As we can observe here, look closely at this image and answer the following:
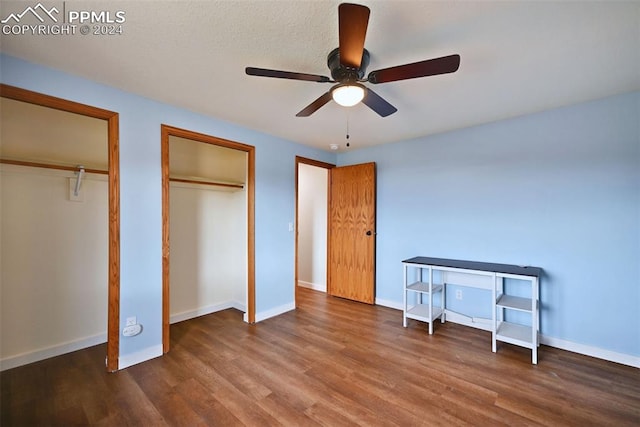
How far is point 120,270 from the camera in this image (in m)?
2.27

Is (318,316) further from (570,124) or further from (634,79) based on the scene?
(634,79)

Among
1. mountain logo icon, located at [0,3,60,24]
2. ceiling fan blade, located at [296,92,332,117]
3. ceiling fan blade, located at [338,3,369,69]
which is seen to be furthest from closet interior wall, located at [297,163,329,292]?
mountain logo icon, located at [0,3,60,24]

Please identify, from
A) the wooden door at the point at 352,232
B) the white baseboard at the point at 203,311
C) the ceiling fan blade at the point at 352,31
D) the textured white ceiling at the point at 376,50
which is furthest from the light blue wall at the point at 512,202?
the ceiling fan blade at the point at 352,31

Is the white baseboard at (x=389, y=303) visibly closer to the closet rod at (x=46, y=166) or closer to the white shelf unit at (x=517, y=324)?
the white shelf unit at (x=517, y=324)

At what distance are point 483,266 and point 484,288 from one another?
0.32m

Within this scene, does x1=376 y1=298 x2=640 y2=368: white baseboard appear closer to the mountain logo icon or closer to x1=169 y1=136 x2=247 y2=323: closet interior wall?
x1=169 y1=136 x2=247 y2=323: closet interior wall

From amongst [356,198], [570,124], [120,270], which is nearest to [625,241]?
[570,124]

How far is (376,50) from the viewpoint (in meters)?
1.73

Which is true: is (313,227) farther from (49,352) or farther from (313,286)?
(49,352)

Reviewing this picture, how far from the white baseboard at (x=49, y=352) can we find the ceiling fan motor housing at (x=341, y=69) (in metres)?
3.25

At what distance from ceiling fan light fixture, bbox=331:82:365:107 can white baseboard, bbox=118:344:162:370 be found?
104 inches

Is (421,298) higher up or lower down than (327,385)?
higher up

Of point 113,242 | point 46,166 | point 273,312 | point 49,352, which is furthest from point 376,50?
point 49,352

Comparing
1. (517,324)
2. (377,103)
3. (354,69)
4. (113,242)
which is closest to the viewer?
(354,69)
